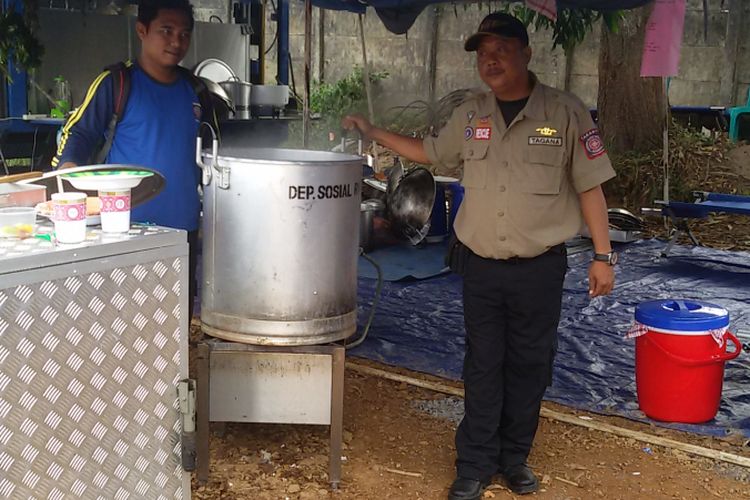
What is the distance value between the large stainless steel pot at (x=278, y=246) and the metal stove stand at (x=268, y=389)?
4.0 inches

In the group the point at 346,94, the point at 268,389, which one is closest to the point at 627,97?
the point at 346,94

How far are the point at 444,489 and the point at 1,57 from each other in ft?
19.1

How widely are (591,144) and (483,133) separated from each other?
40 cm

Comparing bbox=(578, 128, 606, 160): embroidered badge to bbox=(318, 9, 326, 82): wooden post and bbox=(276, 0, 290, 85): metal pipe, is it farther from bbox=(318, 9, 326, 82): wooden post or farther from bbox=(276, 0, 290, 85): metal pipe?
bbox=(318, 9, 326, 82): wooden post

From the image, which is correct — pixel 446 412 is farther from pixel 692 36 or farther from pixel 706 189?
pixel 692 36

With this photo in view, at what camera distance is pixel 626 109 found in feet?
→ 33.5

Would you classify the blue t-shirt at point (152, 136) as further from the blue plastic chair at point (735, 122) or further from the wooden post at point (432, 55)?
the wooden post at point (432, 55)

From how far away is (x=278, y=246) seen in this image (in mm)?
3156

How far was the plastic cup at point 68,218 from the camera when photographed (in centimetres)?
213

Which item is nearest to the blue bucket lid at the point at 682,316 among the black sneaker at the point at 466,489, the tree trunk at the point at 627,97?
the black sneaker at the point at 466,489

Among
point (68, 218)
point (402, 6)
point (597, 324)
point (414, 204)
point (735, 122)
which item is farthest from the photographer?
point (735, 122)

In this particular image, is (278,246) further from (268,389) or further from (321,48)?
(321,48)

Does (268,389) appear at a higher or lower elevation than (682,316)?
lower

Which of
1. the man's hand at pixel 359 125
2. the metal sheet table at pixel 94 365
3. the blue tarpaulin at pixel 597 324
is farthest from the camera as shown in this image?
the blue tarpaulin at pixel 597 324
